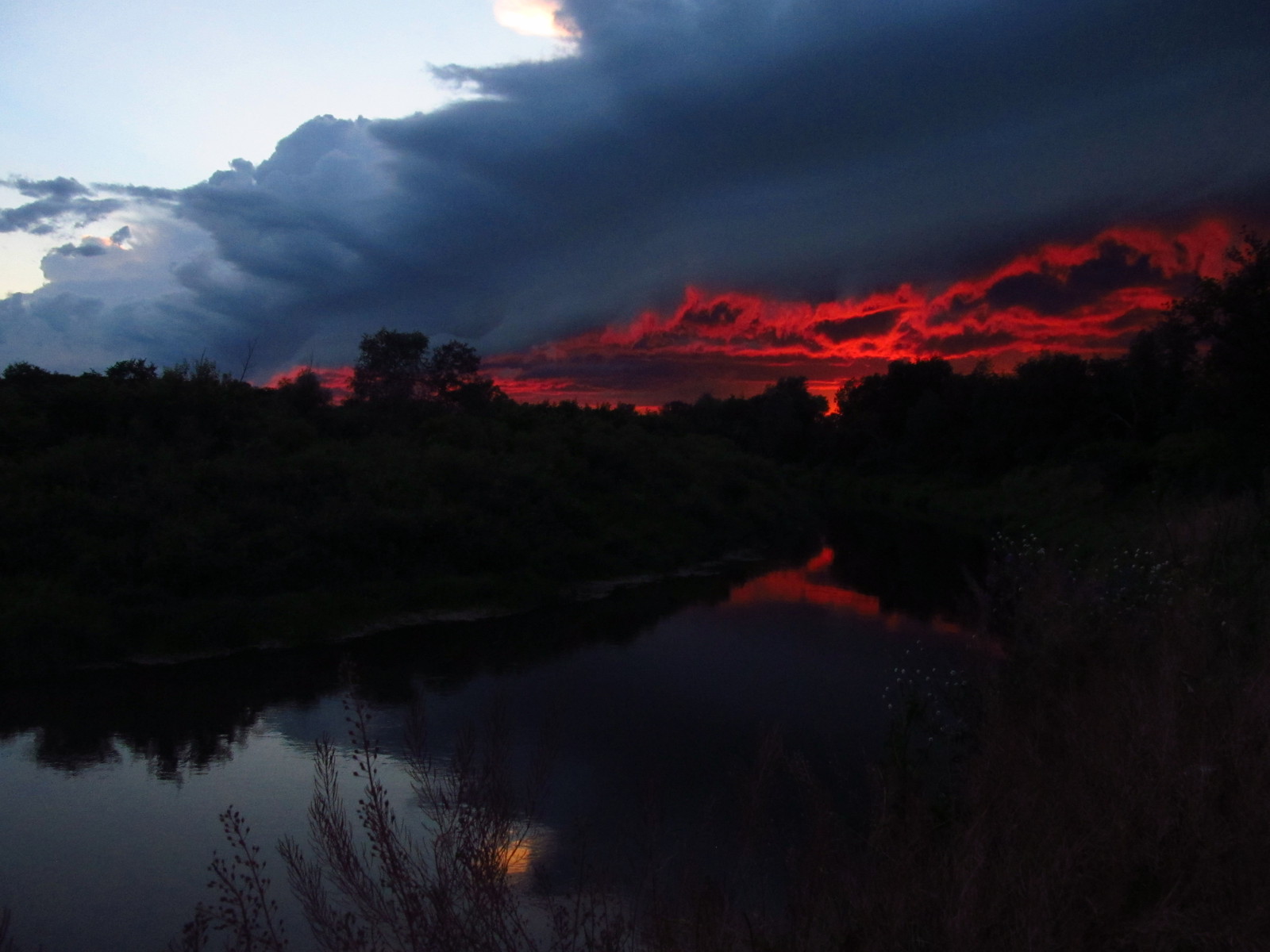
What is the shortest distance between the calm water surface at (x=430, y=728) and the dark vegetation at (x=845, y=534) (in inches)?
29.5

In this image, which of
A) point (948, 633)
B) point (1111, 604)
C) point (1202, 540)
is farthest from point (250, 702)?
point (1202, 540)

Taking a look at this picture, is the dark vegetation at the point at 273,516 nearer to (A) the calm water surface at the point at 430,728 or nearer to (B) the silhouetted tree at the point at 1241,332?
(A) the calm water surface at the point at 430,728

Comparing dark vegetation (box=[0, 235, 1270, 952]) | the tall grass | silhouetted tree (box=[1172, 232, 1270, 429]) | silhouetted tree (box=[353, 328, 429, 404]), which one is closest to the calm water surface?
dark vegetation (box=[0, 235, 1270, 952])

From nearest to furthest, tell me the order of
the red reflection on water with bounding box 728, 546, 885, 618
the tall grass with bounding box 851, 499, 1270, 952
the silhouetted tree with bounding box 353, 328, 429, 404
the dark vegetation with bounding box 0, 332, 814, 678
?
the tall grass with bounding box 851, 499, 1270, 952 → the dark vegetation with bounding box 0, 332, 814, 678 → the red reflection on water with bounding box 728, 546, 885, 618 → the silhouetted tree with bounding box 353, 328, 429, 404

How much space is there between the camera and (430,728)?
39.7 ft

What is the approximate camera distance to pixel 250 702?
1343 cm

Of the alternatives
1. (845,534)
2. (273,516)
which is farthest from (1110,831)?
(845,534)

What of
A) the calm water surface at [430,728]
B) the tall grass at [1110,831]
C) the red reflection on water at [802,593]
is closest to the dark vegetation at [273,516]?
the calm water surface at [430,728]

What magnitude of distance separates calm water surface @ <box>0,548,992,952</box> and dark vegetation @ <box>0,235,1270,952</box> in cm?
75

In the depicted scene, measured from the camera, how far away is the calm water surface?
8039 mm

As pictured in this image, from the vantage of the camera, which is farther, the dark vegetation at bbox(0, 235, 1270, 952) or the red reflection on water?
the red reflection on water

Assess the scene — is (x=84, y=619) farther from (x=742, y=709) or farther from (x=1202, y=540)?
(x=1202, y=540)

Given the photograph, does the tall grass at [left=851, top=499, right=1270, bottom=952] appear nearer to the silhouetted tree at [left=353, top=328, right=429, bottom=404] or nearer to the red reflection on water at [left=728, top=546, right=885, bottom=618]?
the red reflection on water at [left=728, top=546, right=885, bottom=618]

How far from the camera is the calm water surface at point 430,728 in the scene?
8.04 meters
